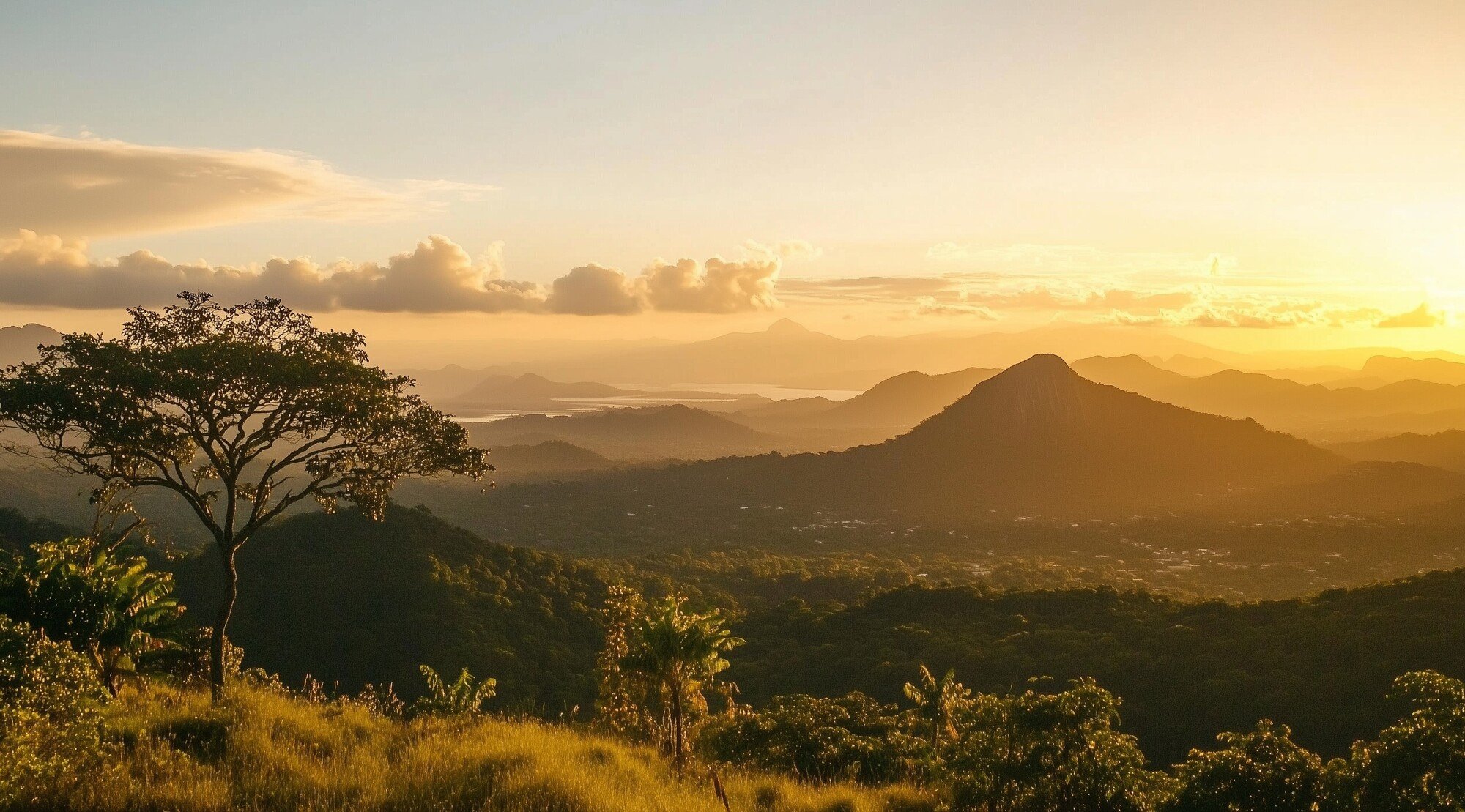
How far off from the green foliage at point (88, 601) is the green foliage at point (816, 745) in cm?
1480

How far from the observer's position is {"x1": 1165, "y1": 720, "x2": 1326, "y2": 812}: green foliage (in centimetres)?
1420

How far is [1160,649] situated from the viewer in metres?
63.6

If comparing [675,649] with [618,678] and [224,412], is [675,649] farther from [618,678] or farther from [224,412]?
[224,412]

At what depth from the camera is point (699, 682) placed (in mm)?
23250

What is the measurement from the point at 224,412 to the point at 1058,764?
874 inches

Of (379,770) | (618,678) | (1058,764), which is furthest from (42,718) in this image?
(618,678)

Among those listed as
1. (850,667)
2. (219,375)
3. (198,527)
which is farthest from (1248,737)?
(198,527)

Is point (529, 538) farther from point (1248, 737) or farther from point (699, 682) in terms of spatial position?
point (1248, 737)

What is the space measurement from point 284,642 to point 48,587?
60254 millimetres

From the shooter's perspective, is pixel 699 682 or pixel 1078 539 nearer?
pixel 699 682

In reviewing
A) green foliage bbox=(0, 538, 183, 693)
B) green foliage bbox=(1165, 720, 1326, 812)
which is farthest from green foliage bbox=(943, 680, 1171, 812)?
green foliage bbox=(0, 538, 183, 693)

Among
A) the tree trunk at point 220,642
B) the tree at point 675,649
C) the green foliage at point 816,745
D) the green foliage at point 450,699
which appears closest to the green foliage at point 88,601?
the tree trunk at point 220,642

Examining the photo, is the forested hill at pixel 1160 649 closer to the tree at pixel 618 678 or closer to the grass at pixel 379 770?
the tree at pixel 618 678

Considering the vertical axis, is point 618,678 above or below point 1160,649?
above
